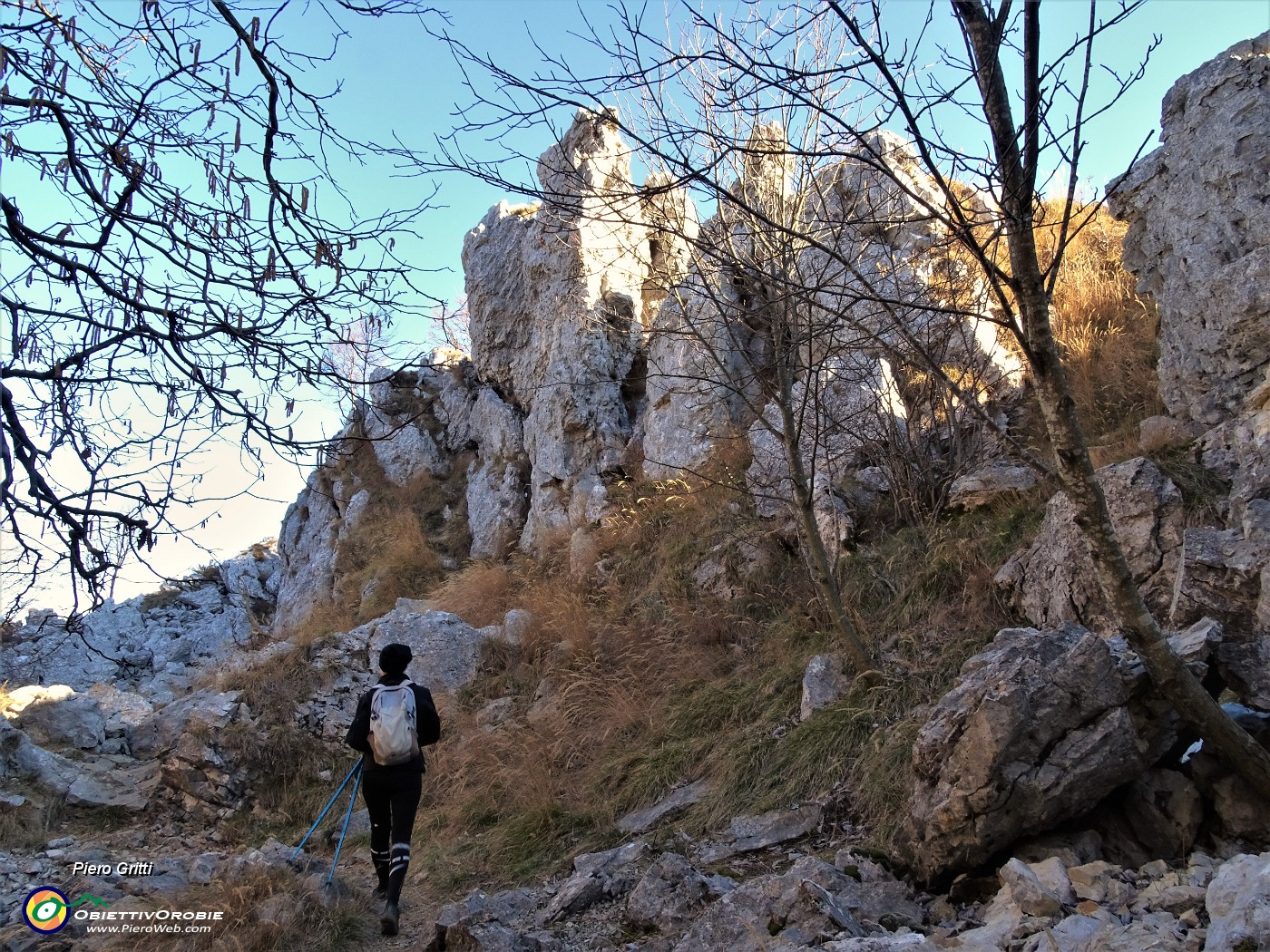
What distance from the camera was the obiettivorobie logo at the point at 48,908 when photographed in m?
4.14

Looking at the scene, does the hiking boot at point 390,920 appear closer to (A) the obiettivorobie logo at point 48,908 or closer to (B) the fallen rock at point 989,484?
(A) the obiettivorobie logo at point 48,908

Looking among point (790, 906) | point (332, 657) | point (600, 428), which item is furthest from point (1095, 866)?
point (600, 428)

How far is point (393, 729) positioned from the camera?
436 cm

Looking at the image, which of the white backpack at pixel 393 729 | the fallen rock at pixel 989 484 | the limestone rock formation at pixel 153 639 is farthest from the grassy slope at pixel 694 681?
the limestone rock formation at pixel 153 639

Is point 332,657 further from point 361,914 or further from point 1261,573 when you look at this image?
point 1261,573

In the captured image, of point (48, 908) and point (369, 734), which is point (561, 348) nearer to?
point (369, 734)

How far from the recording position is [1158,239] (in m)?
6.31

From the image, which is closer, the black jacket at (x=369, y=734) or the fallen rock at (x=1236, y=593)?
the fallen rock at (x=1236, y=593)

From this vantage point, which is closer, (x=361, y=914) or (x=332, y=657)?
(x=361, y=914)

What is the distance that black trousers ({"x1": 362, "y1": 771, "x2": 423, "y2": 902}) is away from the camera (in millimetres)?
4332

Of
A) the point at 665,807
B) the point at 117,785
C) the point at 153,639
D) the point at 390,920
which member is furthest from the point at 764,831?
the point at 153,639

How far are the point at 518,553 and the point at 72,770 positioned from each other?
6.01 m

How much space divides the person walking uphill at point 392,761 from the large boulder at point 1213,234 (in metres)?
5.71

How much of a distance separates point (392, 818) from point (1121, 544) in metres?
4.51
